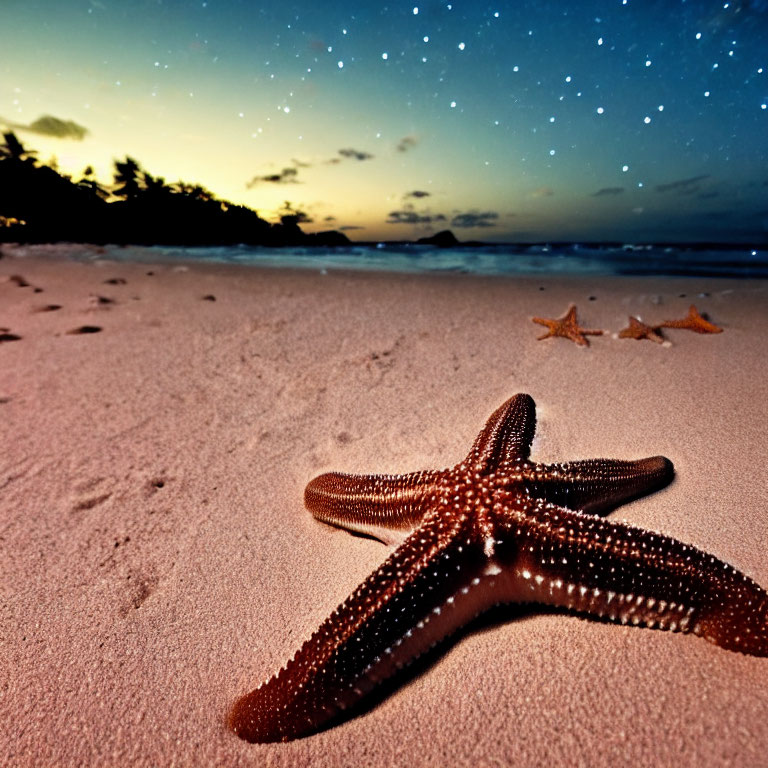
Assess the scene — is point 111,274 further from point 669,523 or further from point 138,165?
point 138,165

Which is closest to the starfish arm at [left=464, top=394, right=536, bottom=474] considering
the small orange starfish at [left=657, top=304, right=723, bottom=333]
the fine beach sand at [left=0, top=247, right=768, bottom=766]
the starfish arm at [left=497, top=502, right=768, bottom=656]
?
the starfish arm at [left=497, top=502, right=768, bottom=656]

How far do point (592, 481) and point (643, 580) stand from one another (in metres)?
0.54

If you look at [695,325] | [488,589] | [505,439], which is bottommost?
[488,589]

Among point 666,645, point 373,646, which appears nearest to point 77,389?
point 373,646

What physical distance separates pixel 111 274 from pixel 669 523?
1122cm

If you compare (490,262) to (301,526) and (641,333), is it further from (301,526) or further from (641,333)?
(301,526)

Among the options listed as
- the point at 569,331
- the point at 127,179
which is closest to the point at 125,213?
the point at 127,179

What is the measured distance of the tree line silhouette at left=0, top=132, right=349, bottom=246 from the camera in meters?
31.8

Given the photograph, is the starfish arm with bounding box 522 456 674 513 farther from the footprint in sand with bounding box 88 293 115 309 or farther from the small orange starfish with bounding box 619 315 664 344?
the footprint in sand with bounding box 88 293 115 309

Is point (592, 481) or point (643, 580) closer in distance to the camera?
point (643, 580)

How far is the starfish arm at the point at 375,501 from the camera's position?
1.89 m

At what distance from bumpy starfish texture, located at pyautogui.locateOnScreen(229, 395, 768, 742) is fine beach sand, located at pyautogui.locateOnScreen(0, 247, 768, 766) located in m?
0.19

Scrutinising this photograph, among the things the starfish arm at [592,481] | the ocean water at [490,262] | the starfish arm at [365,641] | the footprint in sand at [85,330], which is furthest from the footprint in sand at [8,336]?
the ocean water at [490,262]

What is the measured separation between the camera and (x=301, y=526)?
8.01 feet
